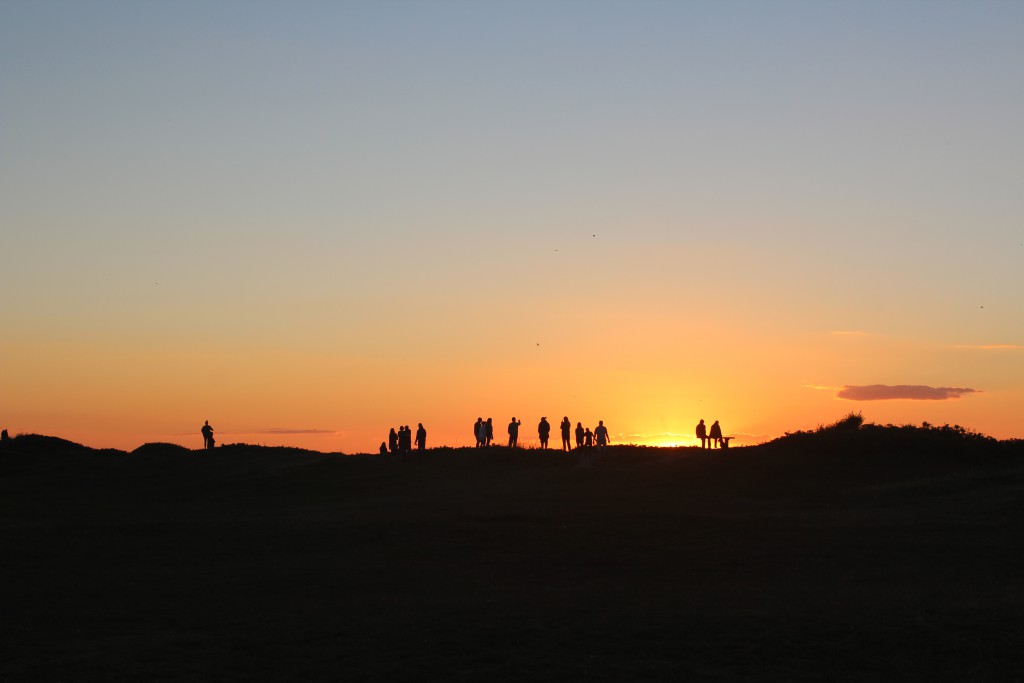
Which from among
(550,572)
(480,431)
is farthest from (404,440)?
(550,572)

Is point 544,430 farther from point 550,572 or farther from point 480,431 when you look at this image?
point 550,572

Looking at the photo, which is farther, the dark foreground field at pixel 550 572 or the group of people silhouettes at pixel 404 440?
the group of people silhouettes at pixel 404 440

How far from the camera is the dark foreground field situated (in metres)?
15.9

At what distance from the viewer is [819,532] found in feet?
95.8

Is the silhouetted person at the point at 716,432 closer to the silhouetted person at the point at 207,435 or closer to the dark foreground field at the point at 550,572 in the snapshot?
the dark foreground field at the point at 550,572

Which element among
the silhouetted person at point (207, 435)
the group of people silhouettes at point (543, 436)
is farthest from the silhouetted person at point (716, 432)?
the silhouetted person at point (207, 435)

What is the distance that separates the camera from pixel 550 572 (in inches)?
962

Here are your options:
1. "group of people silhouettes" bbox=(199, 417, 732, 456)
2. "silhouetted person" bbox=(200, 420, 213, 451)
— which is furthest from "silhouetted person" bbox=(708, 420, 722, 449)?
"silhouetted person" bbox=(200, 420, 213, 451)

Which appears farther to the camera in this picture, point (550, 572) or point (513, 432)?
point (513, 432)

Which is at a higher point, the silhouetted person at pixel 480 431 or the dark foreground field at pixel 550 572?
the silhouetted person at pixel 480 431

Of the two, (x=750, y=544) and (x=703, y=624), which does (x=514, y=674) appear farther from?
(x=750, y=544)

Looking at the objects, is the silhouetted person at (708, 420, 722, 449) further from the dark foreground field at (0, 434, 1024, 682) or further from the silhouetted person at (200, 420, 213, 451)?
the silhouetted person at (200, 420, 213, 451)

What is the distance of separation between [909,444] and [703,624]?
31.0 m

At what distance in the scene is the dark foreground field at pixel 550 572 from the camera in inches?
624
